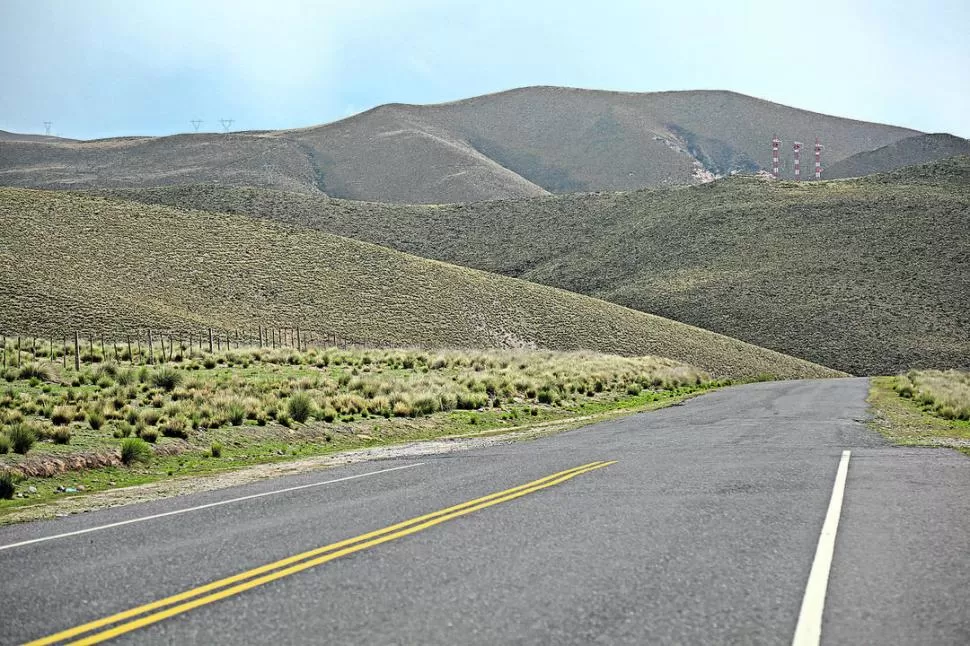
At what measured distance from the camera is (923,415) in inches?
1021

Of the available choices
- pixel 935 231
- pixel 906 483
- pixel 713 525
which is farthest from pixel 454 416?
pixel 935 231

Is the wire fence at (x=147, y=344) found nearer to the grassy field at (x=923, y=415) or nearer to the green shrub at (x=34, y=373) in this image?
the green shrub at (x=34, y=373)

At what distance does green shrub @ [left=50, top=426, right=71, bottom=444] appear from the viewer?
16547 mm

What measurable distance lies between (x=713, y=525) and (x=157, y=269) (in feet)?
221

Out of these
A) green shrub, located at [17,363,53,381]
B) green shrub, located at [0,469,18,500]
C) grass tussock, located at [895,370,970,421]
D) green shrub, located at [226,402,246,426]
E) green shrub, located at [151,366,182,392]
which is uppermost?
green shrub, located at [17,363,53,381]

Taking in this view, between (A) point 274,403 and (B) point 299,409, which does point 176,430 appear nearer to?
(B) point 299,409

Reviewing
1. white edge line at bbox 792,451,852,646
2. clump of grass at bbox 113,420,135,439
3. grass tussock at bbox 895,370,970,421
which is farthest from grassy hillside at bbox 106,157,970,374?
white edge line at bbox 792,451,852,646

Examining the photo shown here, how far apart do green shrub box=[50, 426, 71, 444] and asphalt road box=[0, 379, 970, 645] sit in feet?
18.2

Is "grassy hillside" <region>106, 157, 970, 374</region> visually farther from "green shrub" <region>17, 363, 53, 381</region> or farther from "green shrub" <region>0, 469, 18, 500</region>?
"green shrub" <region>0, 469, 18, 500</region>

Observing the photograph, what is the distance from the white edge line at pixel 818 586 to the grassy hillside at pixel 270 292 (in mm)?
49117

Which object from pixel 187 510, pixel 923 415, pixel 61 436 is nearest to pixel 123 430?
pixel 61 436

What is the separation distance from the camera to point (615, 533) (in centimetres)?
834

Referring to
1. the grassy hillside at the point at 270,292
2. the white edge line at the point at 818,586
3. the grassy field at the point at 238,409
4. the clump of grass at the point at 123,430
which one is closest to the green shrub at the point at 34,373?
the grassy field at the point at 238,409

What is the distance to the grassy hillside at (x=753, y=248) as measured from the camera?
7669 centimetres
